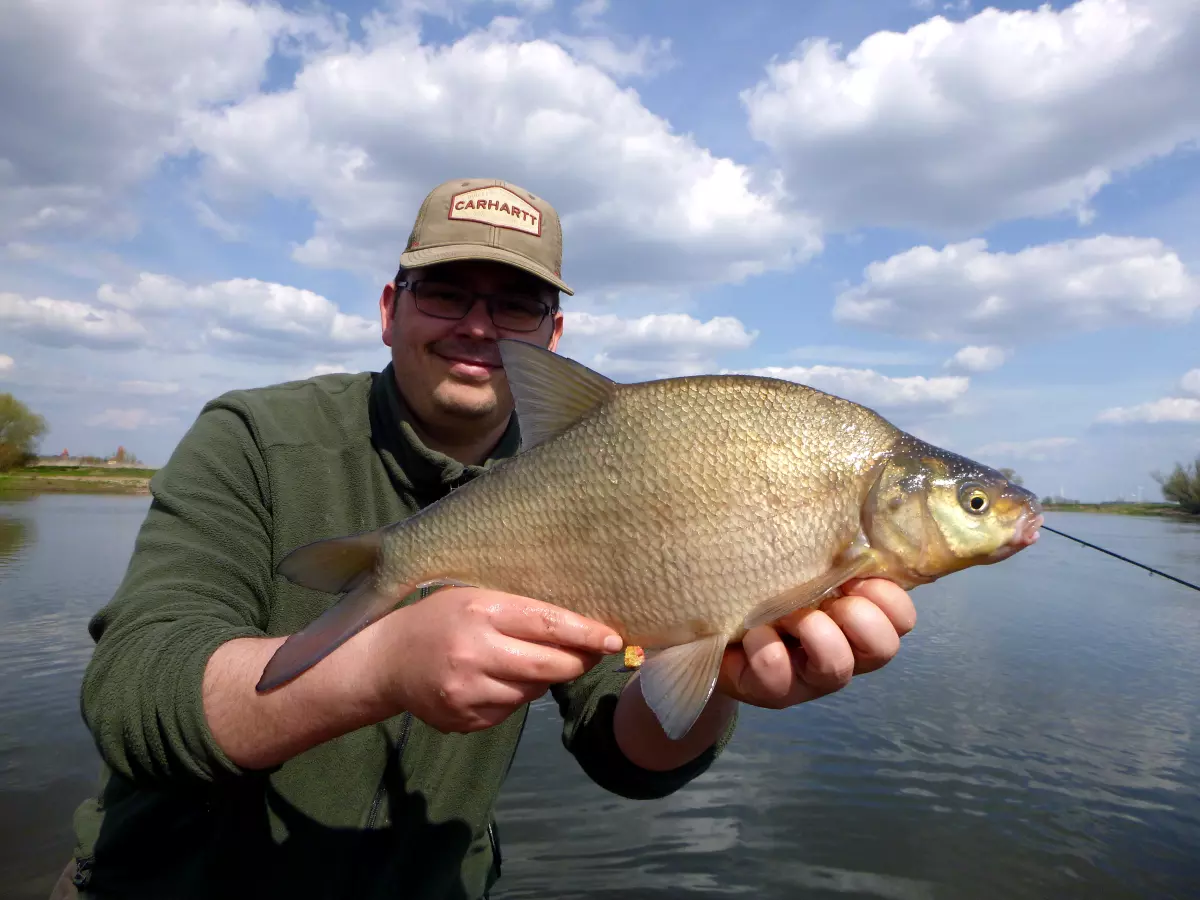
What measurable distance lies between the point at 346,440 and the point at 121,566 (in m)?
16.2

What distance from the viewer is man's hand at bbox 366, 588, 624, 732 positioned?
1543 mm

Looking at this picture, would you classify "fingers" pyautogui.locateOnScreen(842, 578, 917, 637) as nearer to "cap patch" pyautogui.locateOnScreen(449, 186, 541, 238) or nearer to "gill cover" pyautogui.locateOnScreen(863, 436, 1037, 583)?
"gill cover" pyautogui.locateOnScreen(863, 436, 1037, 583)

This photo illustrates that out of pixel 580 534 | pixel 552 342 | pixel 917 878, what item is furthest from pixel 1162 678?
pixel 580 534

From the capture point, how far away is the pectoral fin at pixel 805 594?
5.74ft

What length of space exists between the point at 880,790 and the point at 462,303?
6.34 m

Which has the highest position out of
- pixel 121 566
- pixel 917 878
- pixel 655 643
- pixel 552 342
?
pixel 552 342

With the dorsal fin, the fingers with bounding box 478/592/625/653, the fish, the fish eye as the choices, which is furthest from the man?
the dorsal fin

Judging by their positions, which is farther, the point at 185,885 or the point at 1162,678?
the point at 1162,678

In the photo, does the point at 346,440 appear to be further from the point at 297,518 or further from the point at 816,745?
the point at 816,745

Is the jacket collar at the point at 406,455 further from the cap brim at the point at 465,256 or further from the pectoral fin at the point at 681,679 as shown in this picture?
the pectoral fin at the point at 681,679

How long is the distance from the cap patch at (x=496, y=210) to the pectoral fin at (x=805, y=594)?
5.60 feet

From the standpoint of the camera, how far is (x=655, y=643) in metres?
1.83

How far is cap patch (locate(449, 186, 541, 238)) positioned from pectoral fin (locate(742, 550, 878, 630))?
1707mm

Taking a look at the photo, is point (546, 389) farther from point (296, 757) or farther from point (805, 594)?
point (296, 757)
